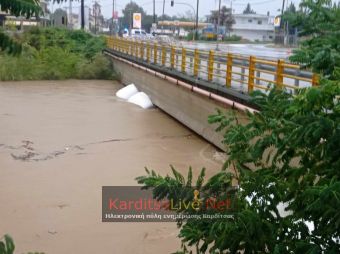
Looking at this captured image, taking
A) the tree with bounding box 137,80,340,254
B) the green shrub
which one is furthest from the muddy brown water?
the green shrub

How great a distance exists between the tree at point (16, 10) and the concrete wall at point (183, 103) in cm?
Result: 799

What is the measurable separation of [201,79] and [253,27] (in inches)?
3512

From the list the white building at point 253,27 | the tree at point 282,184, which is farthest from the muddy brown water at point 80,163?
the white building at point 253,27

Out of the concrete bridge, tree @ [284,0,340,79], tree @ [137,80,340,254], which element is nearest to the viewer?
tree @ [137,80,340,254]

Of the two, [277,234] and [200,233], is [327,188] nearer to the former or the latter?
[277,234]

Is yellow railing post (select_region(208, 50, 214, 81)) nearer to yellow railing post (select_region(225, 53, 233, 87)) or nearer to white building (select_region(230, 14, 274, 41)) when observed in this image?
yellow railing post (select_region(225, 53, 233, 87))

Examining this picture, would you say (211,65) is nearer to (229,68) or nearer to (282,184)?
(229,68)

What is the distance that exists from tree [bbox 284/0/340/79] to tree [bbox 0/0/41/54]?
1.12 meters

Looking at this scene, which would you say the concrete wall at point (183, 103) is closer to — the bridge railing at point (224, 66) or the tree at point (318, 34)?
the bridge railing at point (224, 66)

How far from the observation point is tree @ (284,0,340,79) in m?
2.11

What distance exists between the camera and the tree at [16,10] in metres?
1.73

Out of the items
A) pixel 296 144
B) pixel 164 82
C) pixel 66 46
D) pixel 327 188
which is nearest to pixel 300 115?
pixel 296 144

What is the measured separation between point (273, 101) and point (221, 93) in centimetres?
954

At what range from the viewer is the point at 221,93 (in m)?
12.1
